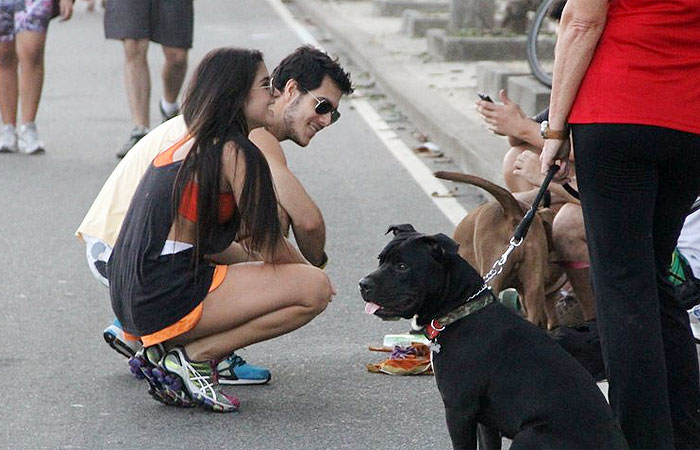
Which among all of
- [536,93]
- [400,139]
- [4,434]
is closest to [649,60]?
[4,434]

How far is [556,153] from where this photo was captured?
3566 millimetres

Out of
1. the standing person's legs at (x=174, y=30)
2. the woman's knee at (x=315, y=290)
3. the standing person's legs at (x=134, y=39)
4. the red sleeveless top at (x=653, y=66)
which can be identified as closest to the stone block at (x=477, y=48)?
the standing person's legs at (x=174, y=30)

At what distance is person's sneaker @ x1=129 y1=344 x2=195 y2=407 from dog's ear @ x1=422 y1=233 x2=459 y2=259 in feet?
4.04

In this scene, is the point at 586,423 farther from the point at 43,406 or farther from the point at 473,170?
the point at 473,170

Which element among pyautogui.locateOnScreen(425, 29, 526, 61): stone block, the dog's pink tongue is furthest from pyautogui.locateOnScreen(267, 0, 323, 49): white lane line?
the dog's pink tongue

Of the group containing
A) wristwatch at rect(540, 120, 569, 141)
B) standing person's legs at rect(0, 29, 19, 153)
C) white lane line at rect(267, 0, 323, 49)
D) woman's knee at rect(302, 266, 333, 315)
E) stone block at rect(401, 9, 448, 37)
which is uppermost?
wristwatch at rect(540, 120, 569, 141)

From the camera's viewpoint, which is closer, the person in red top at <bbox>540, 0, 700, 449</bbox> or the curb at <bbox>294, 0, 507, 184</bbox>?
the person in red top at <bbox>540, 0, 700, 449</bbox>

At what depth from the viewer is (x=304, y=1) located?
20641 millimetres

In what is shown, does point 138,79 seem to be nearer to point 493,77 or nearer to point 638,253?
point 493,77

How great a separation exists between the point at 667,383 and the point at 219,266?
163cm

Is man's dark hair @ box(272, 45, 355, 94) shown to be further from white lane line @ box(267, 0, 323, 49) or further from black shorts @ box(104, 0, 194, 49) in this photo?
white lane line @ box(267, 0, 323, 49)

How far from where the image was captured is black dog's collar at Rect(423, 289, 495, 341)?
3641 millimetres

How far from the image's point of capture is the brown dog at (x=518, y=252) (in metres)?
4.91

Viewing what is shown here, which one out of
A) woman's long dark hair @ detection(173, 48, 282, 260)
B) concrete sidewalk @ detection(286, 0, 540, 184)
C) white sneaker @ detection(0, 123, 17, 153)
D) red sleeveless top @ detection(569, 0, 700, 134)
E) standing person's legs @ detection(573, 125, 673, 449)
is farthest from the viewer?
white sneaker @ detection(0, 123, 17, 153)
